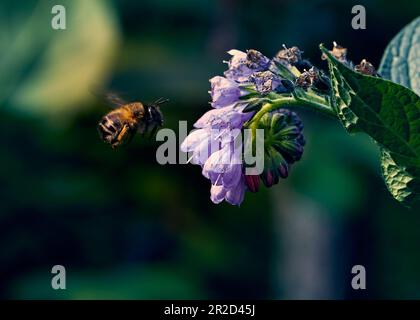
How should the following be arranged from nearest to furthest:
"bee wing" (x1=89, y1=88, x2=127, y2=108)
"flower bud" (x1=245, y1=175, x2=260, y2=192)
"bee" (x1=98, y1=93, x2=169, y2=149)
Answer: "flower bud" (x1=245, y1=175, x2=260, y2=192) < "bee" (x1=98, y1=93, x2=169, y2=149) < "bee wing" (x1=89, y1=88, x2=127, y2=108)

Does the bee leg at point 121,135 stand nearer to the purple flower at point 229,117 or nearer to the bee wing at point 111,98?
the bee wing at point 111,98

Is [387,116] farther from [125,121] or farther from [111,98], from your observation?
[111,98]

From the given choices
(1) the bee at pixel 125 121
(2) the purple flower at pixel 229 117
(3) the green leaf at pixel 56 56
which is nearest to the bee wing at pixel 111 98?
(1) the bee at pixel 125 121

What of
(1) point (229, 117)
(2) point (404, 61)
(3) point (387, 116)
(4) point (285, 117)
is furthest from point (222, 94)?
(2) point (404, 61)

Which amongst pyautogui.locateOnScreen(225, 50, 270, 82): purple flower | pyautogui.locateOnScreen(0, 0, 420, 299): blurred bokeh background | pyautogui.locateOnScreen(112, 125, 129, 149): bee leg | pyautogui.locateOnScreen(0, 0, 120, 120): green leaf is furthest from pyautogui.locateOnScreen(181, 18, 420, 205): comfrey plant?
pyautogui.locateOnScreen(0, 0, 420, 299): blurred bokeh background

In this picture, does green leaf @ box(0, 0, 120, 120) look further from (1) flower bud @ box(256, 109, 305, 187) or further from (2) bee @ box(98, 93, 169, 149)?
(1) flower bud @ box(256, 109, 305, 187)
